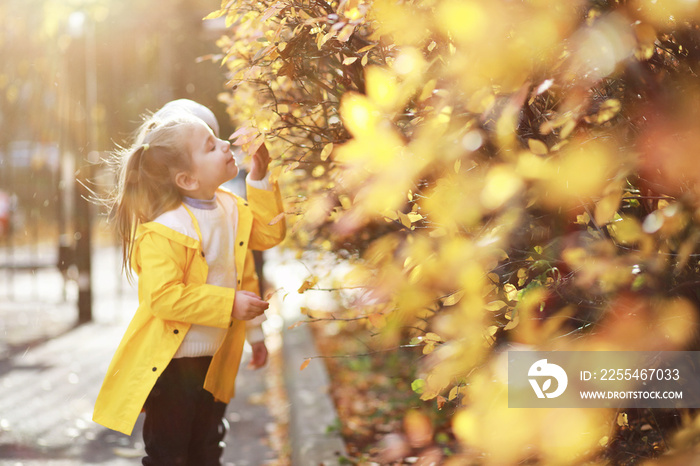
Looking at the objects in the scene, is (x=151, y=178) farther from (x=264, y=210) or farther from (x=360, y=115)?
(x=360, y=115)

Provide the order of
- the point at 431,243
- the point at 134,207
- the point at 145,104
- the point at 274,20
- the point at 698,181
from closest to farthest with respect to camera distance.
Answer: the point at 698,181 < the point at 431,243 < the point at 274,20 < the point at 134,207 < the point at 145,104

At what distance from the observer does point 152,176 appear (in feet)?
8.86

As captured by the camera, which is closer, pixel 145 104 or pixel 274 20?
pixel 274 20

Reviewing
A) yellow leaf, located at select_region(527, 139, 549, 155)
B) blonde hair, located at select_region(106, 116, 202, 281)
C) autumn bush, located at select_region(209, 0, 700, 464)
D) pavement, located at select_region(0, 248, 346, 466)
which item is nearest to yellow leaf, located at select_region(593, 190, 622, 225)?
autumn bush, located at select_region(209, 0, 700, 464)

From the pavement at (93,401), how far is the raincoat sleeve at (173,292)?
0.79ft

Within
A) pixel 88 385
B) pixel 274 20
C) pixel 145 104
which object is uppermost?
pixel 145 104

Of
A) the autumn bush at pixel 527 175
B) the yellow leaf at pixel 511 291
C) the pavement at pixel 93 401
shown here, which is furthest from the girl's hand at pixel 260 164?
the yellow leaf at pixel 511 291

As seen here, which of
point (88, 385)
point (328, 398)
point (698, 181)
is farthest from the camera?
point (88, 385)

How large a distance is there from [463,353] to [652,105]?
0.83 meters

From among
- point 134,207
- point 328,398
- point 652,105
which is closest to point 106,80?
point 328,398

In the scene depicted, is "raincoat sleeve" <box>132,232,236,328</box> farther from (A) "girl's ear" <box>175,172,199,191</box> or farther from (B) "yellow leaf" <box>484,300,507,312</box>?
(B) "yellow leaf" <box>484,300,507,312</box>

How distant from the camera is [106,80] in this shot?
7.69 meters

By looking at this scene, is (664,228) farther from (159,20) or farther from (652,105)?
(159,20)

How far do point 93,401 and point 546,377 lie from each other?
416cm
